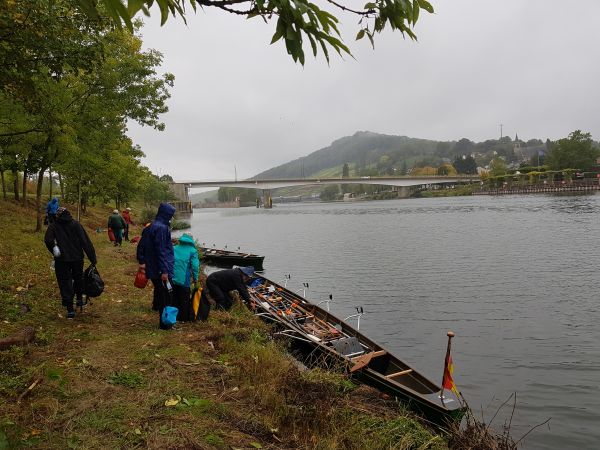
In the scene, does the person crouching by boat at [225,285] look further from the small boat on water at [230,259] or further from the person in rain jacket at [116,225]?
the small boat on water at [230,259]

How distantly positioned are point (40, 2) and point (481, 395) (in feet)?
37.4

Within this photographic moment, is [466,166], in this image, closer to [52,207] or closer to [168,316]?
[168,316]

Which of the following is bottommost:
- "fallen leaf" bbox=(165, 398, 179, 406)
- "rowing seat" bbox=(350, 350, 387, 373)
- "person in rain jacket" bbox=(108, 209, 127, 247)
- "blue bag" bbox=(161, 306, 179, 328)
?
"rowing seat" bbox=(350, 350, 387, 373)

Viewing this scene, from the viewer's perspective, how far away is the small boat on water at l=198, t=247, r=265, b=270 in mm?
27672

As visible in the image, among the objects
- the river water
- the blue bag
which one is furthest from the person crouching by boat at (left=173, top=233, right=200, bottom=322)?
the river water

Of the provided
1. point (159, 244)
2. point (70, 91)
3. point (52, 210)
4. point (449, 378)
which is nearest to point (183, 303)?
point (159, 244)

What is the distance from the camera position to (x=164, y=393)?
5.49 m

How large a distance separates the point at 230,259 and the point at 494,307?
1763 cm

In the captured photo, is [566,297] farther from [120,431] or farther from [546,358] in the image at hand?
[120,431]

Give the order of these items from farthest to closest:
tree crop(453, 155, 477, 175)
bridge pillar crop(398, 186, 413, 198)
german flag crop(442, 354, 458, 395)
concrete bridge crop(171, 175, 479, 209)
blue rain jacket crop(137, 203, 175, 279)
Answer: tree crop(453, 155, 477, 175) → bridge pillar crop(398, 186, 413, 198) → concrete bridge crop(171, 175, 479, 209) → blue rain jacket crop(137, 203, 175, 279) → german flag crop(442, 354, 458, 395)

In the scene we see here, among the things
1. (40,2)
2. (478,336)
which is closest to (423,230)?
(478,336)

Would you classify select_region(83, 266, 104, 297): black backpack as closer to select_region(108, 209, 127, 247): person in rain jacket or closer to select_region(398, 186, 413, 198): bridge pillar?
select_region(108, 209, 127, 247): person in rain jacket

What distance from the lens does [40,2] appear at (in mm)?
6414

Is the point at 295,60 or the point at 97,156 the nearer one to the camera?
the point at 295,60
